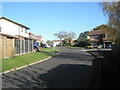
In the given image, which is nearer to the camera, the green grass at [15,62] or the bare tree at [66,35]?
the green grass at [15,62]

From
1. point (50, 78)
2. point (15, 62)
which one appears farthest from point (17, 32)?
point (50, 78)

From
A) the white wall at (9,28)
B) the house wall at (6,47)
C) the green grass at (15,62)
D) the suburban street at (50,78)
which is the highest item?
the white wall at (9,28)

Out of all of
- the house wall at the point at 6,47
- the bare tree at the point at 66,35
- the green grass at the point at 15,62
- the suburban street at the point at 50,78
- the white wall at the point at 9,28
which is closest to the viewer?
the suburban street at the point at 50,78

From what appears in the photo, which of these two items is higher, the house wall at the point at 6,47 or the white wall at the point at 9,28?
the white wall at the point at 9,28

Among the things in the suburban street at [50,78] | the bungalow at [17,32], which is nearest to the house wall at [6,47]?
the bungalow at [17,32]

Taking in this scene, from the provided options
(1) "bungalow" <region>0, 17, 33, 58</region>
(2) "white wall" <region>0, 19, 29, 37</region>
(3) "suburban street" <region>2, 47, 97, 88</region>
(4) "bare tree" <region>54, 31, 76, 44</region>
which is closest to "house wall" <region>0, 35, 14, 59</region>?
(1) "bungalow" <region>0, 17, 33, 58</region>

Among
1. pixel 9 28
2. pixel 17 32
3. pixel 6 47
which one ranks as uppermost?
pixel 9 28

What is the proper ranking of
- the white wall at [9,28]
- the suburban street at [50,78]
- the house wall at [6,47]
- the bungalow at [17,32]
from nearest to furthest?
the suburban street at [50,78] < the house wall at [6,47] < the bungalow at [17,32] < the white wall at [9,28]

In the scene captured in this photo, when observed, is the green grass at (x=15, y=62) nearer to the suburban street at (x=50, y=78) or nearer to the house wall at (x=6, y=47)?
the house wall at (x=6, y=47)

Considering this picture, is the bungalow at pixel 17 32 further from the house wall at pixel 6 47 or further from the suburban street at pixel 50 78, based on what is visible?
the suburban street at pixel 50 78

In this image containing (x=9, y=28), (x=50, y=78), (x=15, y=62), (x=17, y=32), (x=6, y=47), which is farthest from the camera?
(x=17, y=32)

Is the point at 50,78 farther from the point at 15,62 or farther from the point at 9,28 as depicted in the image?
the point at 9,28

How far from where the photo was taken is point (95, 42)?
66.7 meters

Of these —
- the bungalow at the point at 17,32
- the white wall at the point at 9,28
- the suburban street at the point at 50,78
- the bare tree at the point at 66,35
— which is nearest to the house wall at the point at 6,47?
the bungalow at the point at 17,32
